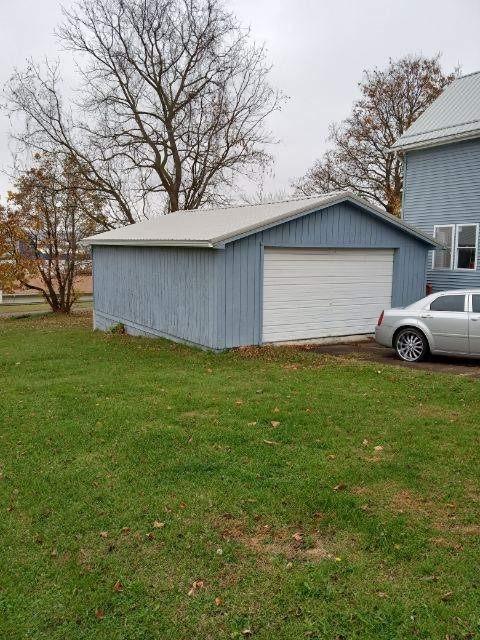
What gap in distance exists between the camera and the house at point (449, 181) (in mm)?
16594

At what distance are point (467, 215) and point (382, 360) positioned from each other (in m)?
7.63

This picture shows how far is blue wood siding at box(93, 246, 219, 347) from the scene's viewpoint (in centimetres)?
1252

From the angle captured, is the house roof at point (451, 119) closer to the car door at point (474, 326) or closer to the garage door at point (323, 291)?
the garage door at point (323, 291)

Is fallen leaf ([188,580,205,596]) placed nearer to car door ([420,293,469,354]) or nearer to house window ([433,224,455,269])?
car door ([420,293,469,354])

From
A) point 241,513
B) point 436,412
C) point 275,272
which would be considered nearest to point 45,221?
point 275,272

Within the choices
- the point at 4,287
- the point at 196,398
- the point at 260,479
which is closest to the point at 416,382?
the point at 196,398

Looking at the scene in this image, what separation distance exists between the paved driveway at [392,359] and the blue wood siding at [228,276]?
1.84 m

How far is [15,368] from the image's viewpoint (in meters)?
11.4

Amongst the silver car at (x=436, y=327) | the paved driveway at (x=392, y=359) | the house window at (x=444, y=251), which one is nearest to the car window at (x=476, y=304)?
the silver car at (x=436, y=327)

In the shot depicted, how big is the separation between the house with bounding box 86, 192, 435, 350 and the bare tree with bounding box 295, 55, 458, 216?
1797 cm

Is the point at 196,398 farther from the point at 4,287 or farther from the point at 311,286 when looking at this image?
the point at 4,287

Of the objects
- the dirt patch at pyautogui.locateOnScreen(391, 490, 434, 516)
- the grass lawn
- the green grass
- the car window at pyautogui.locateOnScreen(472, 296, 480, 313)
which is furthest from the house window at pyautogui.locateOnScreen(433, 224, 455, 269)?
the green grass

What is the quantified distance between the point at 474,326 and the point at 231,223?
587 cm

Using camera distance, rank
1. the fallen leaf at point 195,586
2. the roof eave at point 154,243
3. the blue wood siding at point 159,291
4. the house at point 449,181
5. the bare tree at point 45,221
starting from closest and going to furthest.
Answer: the fallen leaf at point 195,586 → the roof eave at point 154,243 → the blue wood siding at point 159,291 → the house at point 449,181 → the bare tree at point 45,221
